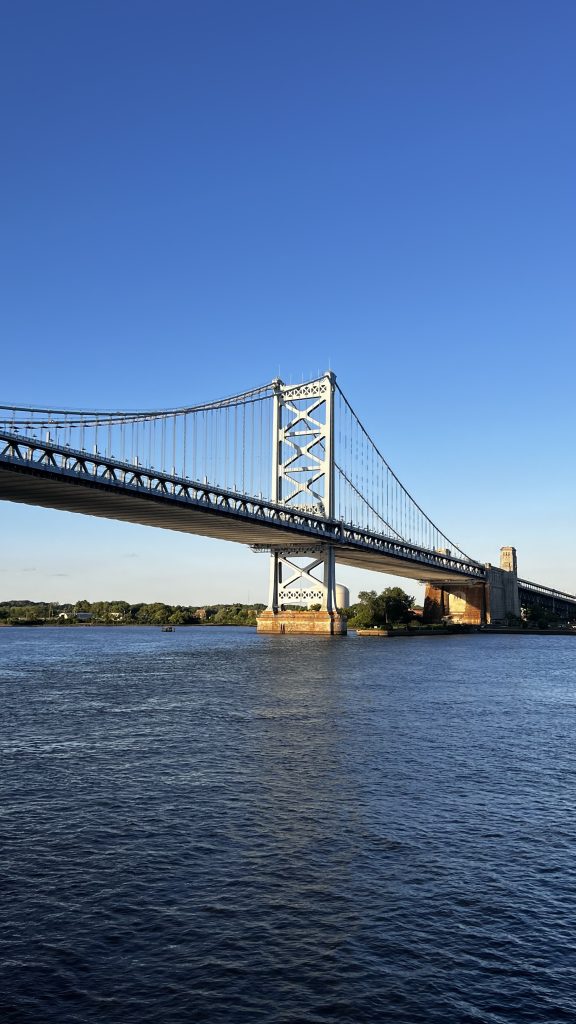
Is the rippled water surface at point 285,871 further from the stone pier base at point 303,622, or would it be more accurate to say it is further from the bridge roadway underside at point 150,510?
the stone pier base at point 303,622

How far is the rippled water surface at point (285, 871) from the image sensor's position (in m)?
9.03

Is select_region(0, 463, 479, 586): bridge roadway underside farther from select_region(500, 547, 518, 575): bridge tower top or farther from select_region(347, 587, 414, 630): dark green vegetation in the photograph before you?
select_region(500, 547, 518, 575): bridge tower top

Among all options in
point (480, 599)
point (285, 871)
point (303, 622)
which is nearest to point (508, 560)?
point (480, 599)

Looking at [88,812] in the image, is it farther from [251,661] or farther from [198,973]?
[251,661]

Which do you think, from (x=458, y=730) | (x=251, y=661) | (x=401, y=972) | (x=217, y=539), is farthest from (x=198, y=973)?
(x=217, y=539)

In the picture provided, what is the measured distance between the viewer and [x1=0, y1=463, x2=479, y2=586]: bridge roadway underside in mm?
58156

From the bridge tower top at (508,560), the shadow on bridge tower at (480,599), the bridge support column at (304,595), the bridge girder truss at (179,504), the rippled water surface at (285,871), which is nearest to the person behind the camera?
the rippled water surface at (285,871)

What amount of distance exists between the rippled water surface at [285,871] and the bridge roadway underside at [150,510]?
33.0 meters

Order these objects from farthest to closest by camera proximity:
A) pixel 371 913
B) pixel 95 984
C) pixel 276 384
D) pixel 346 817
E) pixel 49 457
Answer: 1. pixel 276 384
2. pixel 49 457
3. pixel 346 817
4. pixel 371 913
5. pixel 95 984

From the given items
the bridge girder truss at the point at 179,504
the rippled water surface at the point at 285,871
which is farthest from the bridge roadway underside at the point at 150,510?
the rippled water surface at the point at 285,871

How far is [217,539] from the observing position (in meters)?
91.9

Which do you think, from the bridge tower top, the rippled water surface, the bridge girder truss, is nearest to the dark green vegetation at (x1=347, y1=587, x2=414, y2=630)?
the bridge girder truss

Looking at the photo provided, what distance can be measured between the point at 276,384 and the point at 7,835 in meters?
87.8

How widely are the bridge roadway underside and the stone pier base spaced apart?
7.90 m
